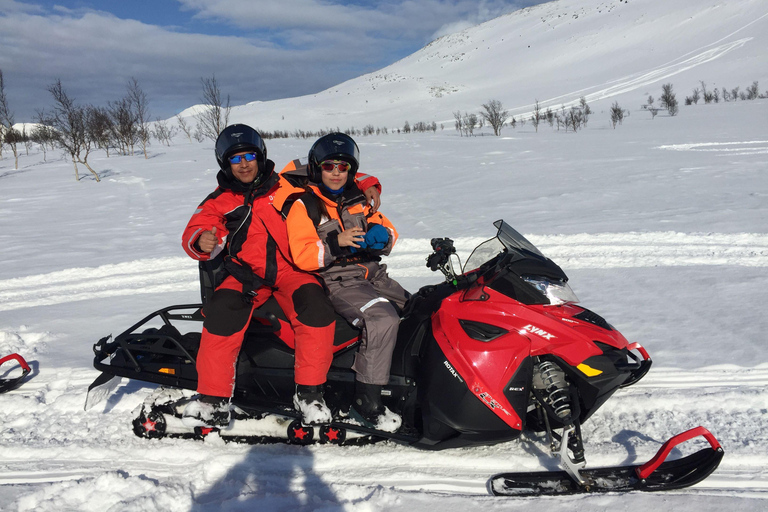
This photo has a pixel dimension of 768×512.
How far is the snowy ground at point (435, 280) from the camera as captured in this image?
2.49 m

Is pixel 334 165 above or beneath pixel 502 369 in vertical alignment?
above

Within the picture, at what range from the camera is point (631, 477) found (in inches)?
94.1

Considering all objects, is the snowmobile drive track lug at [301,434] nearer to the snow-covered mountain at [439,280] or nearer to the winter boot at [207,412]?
the snow-covered mountain at [439,280]

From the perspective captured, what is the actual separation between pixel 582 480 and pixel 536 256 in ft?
3.65

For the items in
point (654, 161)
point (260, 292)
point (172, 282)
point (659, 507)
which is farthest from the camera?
point (654, 161)

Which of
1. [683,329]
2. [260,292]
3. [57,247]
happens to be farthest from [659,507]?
[57,247]

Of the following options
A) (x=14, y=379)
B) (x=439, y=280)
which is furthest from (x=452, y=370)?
(x=14, y=379)

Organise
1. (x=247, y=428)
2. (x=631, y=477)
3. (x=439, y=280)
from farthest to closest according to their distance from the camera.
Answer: (x=439, y=280), (x=247, y=428), (x=631, y=477)

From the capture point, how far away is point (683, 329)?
3834 millimetres

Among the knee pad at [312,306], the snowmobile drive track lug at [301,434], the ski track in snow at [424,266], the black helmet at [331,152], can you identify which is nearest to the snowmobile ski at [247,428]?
the snowmobile drive track lug at [301,434]

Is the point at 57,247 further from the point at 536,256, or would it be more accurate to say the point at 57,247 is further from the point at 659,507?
the point at 659,507

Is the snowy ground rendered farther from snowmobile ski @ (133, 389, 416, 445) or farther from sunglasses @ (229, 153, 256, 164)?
sunglasses @ (229, 153, 256, 164)

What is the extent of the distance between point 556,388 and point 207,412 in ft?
6.16

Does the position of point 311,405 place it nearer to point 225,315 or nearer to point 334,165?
point 225,315
